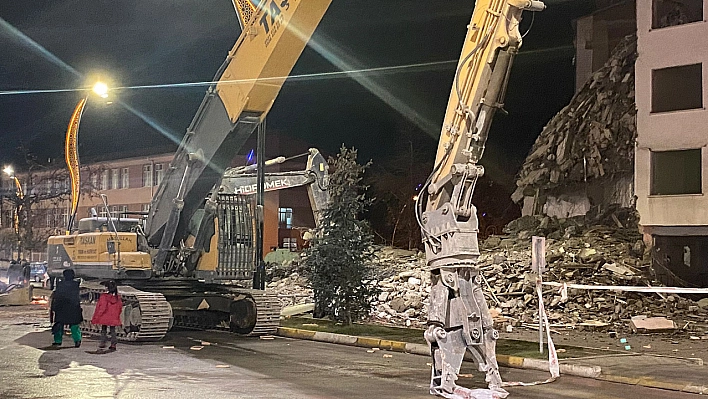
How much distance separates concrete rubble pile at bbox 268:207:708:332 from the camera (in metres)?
21.4

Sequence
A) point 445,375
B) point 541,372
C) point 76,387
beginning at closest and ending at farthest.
Answer: point 445,375
point 76,387
point 541,372

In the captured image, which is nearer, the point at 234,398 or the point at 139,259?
the point at 234,398

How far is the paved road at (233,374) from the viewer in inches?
446

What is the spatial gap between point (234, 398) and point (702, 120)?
71.3 ft

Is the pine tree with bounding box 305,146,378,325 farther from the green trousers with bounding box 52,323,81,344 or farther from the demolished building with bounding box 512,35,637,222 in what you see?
the demolished building with bounding box 512,35,637,222

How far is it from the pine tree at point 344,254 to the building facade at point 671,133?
12177 mm

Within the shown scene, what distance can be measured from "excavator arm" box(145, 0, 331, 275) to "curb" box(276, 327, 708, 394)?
11.4ft

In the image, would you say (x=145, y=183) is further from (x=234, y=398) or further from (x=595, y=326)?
(x=234, y=398)

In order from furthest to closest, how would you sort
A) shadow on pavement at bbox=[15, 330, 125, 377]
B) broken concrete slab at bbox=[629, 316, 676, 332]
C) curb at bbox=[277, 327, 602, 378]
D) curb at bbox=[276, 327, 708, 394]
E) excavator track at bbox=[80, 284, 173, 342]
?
broken concrete slab at bbox=[629, 316, 676, 332], excavator track at bbox=[80, 284, 173, 342], curb at bbox=[277, 327, 602, 378], shadow on pavement at bbox=[15, 330, 125, 377], curb at bbox=[276, 327, 708, 394]

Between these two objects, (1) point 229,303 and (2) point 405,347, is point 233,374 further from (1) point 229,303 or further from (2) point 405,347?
(1) point 229,303

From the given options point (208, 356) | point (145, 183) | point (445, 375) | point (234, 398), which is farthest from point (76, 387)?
point (145, 183)

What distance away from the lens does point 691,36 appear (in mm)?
28203

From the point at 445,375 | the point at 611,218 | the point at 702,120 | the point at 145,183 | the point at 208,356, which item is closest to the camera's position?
the point at 445,375

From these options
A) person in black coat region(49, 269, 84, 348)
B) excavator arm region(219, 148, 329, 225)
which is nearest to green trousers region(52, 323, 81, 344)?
person in black coat region(49, 269, 84, 348)
